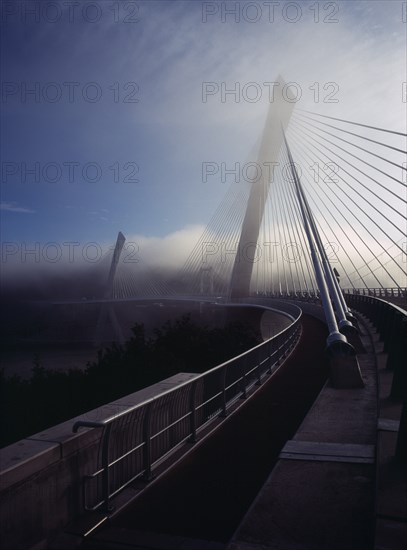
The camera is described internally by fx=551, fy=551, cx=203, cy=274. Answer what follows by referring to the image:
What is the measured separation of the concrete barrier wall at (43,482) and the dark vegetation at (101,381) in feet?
18.8

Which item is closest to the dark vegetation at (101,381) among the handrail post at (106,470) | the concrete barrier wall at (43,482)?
the handrail post at (106,470)

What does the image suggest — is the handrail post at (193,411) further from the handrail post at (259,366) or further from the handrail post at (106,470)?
the handrail post at (259,366)

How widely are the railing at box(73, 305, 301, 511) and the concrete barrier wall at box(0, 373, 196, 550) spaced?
117mm

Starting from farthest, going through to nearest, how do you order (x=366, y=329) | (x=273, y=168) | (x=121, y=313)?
(x=121, y=313), (x=273, y=168), (x=366, y=329)

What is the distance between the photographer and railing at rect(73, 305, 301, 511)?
15.8ft

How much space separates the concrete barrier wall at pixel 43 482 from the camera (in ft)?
12.1

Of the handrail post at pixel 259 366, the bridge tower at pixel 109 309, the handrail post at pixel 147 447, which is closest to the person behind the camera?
the handrail post at pixel 147 447

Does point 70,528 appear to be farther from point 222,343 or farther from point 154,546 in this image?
point 222,343

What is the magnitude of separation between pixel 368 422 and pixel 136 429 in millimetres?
3323

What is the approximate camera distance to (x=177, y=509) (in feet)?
15.5

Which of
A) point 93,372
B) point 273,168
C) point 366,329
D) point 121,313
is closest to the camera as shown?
point 93,372

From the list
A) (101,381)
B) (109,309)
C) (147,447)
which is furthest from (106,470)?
(109,309)

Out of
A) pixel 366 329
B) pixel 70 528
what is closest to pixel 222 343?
pixel 366 329

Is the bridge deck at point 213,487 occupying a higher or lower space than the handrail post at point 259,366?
lower
